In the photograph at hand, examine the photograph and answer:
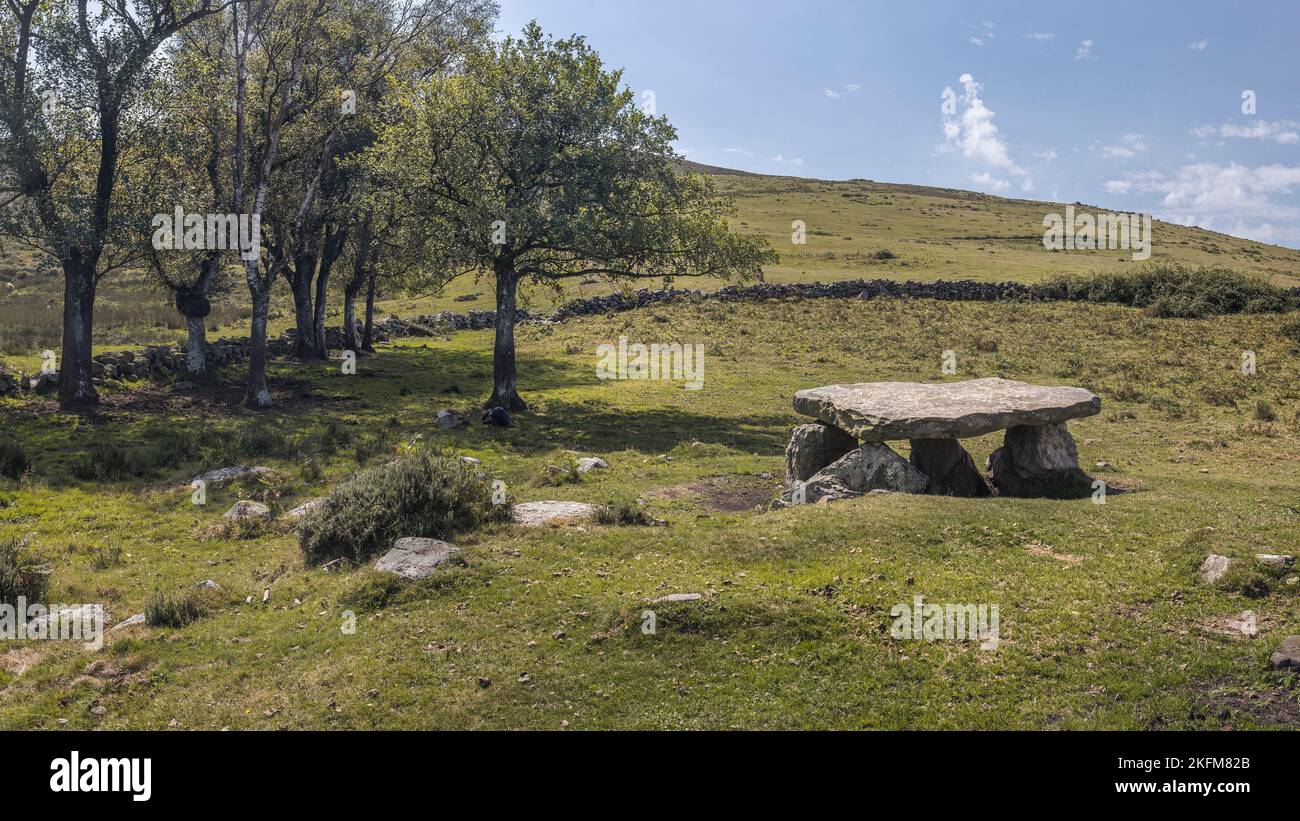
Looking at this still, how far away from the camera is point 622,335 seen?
171 ft

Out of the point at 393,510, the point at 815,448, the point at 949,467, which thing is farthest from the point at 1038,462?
the point at 393,510

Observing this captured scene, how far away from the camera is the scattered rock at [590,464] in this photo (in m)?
22.2

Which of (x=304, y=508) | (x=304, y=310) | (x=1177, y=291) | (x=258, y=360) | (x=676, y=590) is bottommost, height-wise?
(x=676, y=590)

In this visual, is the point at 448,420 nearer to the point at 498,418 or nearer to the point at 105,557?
the point at 498,418

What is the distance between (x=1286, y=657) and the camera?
32.9 feet

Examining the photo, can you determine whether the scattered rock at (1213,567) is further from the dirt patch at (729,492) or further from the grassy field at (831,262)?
the grassy field at (831,262)

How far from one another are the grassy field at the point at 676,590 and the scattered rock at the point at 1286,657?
0.64 feet

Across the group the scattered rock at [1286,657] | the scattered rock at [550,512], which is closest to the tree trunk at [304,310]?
the scattered rock at [550,512]

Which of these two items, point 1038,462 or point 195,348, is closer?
point 1038,462

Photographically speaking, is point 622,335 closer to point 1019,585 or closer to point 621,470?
point 621,470

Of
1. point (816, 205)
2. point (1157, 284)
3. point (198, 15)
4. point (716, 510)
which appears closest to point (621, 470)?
point (716, 510)

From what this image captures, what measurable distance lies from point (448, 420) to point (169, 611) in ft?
54.5

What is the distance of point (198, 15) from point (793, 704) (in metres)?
32.6

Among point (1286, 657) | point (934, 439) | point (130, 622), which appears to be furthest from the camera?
point (934, 439)
